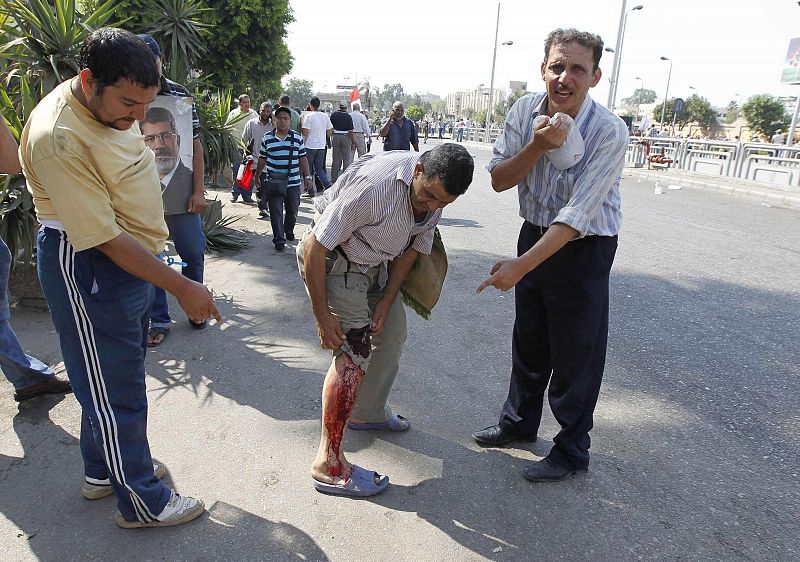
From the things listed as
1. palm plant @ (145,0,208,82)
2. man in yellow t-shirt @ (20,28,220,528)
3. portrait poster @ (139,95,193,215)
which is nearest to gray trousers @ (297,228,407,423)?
man in yellow t-shirt @ (20,28,220,528)

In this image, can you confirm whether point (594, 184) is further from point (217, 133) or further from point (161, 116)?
point (217, 133)

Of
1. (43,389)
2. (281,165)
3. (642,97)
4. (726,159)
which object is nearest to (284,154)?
(281,165)

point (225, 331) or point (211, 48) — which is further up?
point (211, 48)

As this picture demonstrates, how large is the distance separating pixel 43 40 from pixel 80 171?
138 inches

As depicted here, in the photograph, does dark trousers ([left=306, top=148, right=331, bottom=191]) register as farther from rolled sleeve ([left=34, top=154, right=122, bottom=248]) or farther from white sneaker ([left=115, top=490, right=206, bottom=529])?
rolled sleeve ([left=34, top=154, right=122, bottom=248])

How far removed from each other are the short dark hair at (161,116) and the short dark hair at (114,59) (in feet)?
8.02

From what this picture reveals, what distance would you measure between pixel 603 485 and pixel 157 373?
2.80 m

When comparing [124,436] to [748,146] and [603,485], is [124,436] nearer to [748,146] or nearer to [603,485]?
[603,485]

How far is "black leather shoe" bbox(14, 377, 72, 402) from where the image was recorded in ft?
10.3

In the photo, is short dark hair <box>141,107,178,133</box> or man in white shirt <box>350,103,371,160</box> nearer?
short dark hair <box>141,107,178,133</box>

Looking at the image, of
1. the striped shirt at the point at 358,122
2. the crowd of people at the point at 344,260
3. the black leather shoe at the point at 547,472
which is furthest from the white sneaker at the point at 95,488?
the striped shirt at the point at 358,122

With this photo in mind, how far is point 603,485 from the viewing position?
104 inches

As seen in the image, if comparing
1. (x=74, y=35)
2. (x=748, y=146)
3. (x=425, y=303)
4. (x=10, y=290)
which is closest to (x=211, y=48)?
(x=74, y=35)

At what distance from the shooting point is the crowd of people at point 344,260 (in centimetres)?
180
